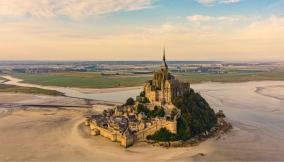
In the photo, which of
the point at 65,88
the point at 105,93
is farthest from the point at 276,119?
the point at 65,88

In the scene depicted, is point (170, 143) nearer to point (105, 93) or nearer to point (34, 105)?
point (34, 105)

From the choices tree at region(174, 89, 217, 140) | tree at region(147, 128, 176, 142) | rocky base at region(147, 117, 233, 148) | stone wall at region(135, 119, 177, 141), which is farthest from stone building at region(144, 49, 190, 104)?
tree at region(147, 128, 176, 142)

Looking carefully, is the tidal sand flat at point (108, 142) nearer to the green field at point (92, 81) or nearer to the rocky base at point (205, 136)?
the rocky base at point (205, 136)

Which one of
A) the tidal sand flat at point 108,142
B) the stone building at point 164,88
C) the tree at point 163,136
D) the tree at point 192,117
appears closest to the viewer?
the tidal sand flat at point 108,142

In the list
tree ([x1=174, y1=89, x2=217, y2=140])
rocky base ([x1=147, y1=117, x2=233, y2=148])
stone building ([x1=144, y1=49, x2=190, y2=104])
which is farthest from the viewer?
stone building ([x1=144, y1=49, x2=190, y2=104])

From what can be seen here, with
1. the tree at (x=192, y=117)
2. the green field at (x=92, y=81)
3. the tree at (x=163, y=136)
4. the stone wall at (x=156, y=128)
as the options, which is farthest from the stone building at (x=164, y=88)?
the green field at (x=92, y=81)

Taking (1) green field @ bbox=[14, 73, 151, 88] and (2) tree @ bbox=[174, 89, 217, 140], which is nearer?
(2) tree @ bbox=[174, 89, 217, 140]

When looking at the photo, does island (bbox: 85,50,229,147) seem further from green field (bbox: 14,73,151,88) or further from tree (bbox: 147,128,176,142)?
green field (bbox: 14,73,151,88)
